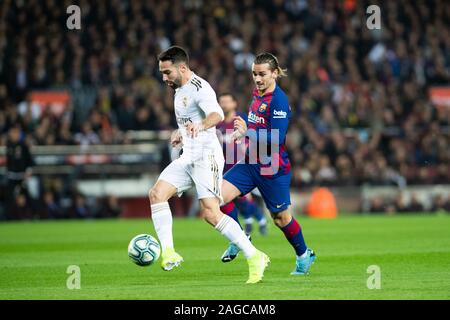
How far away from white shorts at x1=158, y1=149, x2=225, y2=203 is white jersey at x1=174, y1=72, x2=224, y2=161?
0.07 meters

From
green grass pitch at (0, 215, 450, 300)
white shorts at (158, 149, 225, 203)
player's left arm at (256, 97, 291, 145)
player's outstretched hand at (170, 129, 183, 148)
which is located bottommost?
green grass pitch at (0, 215, 450, 300)

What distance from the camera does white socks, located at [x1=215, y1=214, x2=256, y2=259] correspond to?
10172mm

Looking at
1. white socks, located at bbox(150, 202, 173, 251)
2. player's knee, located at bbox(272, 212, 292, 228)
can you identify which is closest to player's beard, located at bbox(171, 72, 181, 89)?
white socks, located at bbox(150, 202, 173, 251)

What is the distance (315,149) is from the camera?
26125 millimetres

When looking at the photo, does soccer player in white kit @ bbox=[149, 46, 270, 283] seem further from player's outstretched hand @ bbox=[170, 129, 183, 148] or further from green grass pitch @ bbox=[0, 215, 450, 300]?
green grass pitch @ bbox=[0, 215, 450, 300]

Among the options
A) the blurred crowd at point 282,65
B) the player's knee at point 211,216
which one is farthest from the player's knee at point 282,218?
the blurred crowd at point 282,65

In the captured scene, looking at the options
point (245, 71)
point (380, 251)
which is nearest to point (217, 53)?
point (245, 71)

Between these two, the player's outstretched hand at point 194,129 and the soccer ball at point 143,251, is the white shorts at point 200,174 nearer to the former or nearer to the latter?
the player's outstretched hand at point 194,129

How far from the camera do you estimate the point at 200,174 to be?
10.6 m

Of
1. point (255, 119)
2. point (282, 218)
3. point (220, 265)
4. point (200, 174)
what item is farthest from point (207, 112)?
point (220, 265)

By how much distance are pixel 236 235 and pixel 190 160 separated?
38.8 inches

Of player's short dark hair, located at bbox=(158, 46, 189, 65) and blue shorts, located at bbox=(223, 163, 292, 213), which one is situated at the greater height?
player's short dark hair, located at bbox=(158, 46, 189, 65)

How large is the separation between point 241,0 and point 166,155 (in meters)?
8.96

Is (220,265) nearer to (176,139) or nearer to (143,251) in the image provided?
(143,251)
